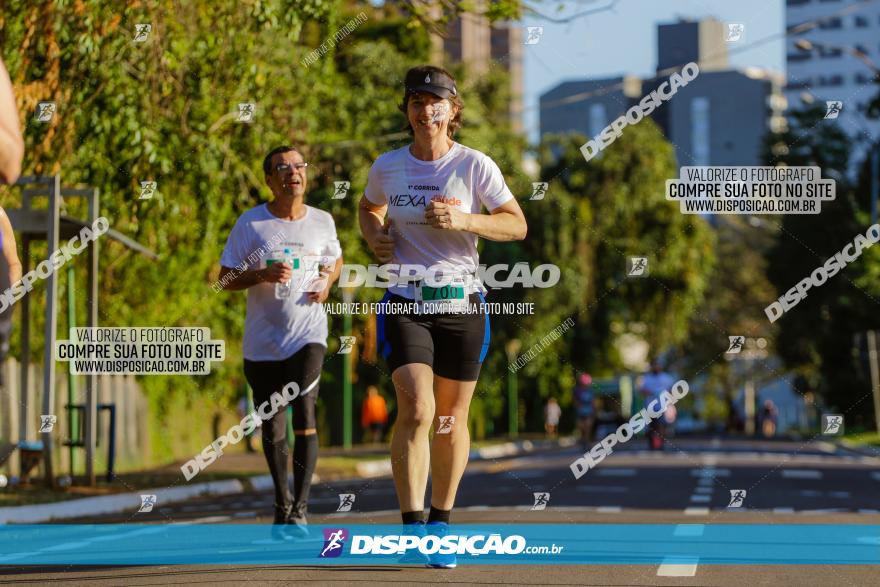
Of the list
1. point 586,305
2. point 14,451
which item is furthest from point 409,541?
point 586,305

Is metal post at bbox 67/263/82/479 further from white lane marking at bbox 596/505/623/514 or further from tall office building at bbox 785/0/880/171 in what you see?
tall office building at bbox 785/0/880/171

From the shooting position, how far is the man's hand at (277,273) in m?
9.05

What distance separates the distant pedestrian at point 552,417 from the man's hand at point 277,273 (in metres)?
41.0

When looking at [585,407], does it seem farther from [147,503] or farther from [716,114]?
[716,114]

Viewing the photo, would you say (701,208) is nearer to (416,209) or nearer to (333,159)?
(416,209)

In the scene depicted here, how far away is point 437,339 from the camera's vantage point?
24.2 ft

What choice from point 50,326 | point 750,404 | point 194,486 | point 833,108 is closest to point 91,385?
point 50,326

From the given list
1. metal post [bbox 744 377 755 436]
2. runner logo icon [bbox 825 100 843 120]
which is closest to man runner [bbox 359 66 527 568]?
runner logo icon [bbox 825 100 843 120]

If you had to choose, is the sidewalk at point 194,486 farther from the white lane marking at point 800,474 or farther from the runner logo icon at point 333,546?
the white lane marking at point 800,474

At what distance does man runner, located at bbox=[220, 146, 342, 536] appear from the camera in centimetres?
912

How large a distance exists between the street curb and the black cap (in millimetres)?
5563

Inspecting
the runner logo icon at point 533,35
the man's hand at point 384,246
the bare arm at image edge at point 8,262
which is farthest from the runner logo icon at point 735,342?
the bare arm at image edge at point 8,262

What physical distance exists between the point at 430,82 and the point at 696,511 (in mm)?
5246

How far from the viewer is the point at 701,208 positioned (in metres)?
15.2
